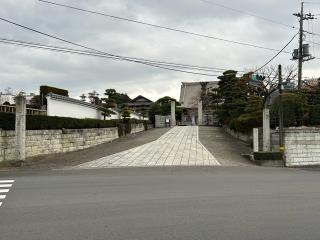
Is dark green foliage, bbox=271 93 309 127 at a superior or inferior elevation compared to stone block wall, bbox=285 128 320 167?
superior

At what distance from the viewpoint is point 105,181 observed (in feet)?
41.7

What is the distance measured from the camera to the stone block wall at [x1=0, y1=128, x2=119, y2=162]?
1872 cm

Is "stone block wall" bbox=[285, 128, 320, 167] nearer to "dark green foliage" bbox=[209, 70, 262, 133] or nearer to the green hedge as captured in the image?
"dark green foliage" bbox=[209, 70, 262, 133]

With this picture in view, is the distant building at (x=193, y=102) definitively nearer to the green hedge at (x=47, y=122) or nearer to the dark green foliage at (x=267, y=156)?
the green hedge at (x=47, y=122)

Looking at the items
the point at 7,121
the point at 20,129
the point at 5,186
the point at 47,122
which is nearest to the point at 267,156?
the point at 47,122

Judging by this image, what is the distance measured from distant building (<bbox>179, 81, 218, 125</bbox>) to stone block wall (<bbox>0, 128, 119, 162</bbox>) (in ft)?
107

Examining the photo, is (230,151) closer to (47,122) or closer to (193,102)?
(47,122)

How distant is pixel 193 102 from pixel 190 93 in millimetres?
4165

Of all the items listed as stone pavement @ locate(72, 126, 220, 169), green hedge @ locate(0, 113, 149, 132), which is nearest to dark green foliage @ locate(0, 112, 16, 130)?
green hedge @ locate(0, 113, 149, 132)

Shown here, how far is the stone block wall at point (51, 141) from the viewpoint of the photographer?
18.7 metres

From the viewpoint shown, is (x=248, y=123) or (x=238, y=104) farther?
(x=238, y=104)

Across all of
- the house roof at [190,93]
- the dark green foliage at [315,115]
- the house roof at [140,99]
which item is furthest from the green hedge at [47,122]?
the house roof at [140,99]

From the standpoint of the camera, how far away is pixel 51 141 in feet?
72.9

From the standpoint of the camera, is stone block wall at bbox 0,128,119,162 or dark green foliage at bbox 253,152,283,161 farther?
dark green foliage at bbox 253,152,283,161
